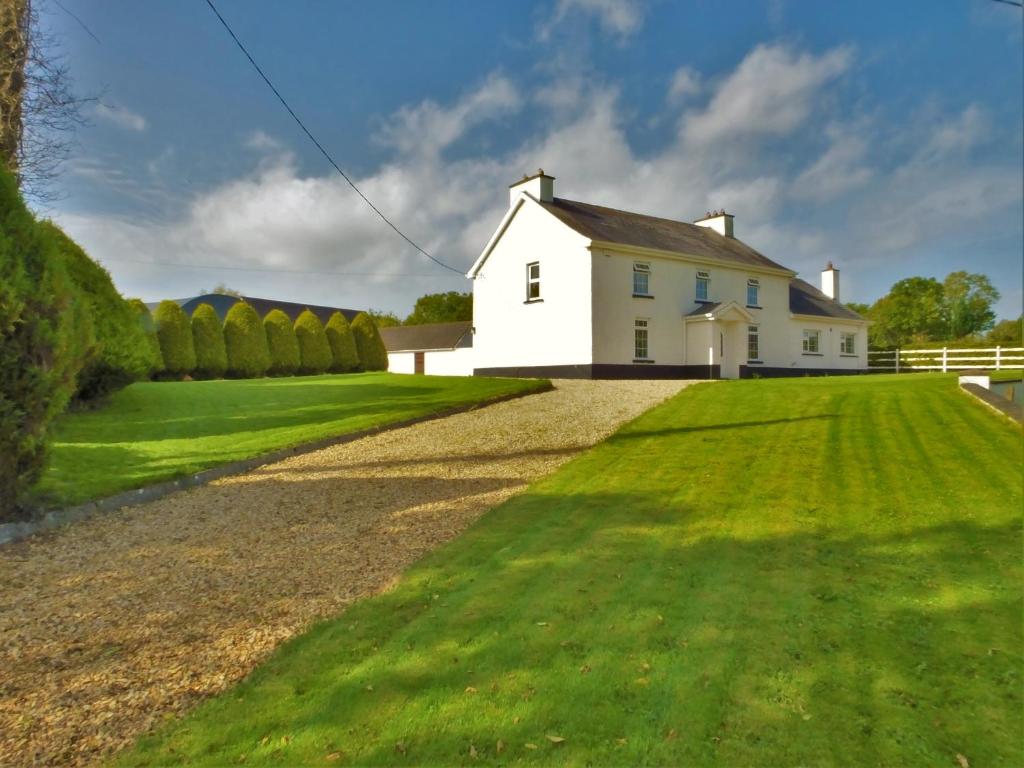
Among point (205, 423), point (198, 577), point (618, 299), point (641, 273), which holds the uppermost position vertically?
point (641, 273)

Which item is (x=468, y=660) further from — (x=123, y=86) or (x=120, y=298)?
(x=120, y=298)

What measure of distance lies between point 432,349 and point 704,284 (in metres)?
21.3

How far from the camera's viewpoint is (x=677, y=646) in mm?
3354

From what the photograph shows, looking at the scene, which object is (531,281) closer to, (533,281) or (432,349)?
(533,281)

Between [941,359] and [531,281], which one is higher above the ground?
[531,281]

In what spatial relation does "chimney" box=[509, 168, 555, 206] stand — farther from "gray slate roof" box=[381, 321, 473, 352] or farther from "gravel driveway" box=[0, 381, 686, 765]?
"gravel driveway" box=[0, 381, 686, 765]

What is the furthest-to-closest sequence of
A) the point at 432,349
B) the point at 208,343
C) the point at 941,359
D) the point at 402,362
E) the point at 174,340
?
the point at 402,362 → the point at 432,349 → the point at 208,343 → the point at 174,340 → the point at 941,359

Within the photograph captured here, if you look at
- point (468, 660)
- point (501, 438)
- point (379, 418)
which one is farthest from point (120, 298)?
point (468, 660)

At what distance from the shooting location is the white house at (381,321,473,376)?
1580 inches

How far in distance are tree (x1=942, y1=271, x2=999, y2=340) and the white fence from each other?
10.8m

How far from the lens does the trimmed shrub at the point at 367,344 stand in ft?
113

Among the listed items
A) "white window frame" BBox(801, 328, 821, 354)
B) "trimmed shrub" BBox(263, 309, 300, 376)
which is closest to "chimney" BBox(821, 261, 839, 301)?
"white window frame" BBox(801, 328, 821, 354)

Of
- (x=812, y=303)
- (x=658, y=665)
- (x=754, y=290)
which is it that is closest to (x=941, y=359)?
(x=812, y=303)

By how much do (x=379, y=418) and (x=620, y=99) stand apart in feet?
27.0
